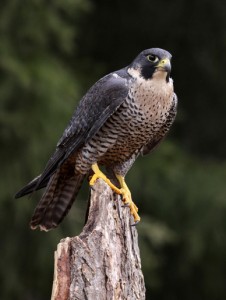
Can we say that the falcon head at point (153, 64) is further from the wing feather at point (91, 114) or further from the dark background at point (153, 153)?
the dark background at point (153, 153)

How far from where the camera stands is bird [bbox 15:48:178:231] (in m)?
5.65

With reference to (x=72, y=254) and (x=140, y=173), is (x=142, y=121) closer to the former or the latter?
(x=72, y=254)

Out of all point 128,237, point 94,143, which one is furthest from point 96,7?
point 128,237

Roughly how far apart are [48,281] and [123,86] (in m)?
5.43

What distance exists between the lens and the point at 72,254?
4.66m

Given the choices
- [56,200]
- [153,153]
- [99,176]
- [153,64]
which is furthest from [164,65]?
[153,153]

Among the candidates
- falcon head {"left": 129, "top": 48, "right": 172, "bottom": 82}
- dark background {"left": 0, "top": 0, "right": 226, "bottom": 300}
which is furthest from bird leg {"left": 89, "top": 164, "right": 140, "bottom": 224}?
dark background {"left": 0, "top": 0, "right": 226, "bottom": 300}

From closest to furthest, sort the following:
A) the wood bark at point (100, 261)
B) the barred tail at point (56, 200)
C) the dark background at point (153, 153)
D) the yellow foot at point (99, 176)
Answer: the wood bark at point (100, 261) < the yellow foot at point (99, 176) < the barred tail at point (56, 200) < the dark background at point (153, 153)

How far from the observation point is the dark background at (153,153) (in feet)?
31.7

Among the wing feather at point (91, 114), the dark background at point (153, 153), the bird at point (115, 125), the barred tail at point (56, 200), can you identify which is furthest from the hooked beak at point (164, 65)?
the dark background at point (153, 153)

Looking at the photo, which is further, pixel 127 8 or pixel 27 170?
pixel 127 8

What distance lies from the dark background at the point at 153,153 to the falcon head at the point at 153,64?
367cm

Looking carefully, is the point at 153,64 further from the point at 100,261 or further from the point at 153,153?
the point at 153,153

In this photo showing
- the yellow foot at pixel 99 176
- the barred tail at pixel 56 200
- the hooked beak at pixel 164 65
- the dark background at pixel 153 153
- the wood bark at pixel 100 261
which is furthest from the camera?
the dark background at pixel 153 153
